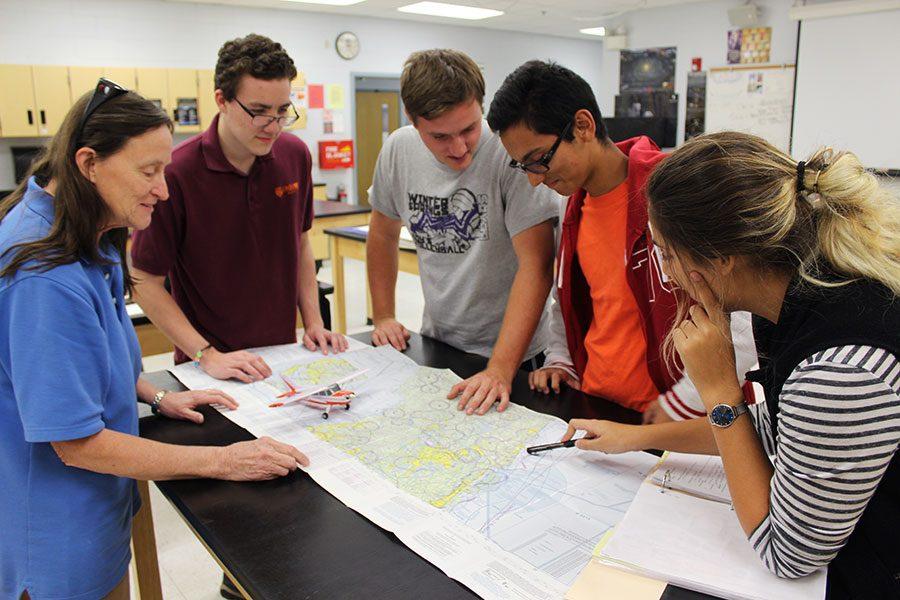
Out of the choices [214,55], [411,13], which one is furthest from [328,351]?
[411,13]

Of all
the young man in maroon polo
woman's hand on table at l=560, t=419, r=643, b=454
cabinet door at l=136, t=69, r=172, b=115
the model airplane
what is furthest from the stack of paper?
cabinet door at l=136, t=69, r=172, b=115

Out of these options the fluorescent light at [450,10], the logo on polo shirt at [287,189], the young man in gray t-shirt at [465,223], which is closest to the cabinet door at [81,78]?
the fluorescent light at [450,10]

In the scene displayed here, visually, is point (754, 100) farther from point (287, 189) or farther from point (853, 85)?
point (287, 189)

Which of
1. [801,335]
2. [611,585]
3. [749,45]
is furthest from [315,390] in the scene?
[749,45]

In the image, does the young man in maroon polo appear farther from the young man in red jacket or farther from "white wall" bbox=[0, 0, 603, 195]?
"white wall" bbox=[0, 0, 603, 195]

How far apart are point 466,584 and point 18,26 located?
22.3ft

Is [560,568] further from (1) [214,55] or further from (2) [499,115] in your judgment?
(1) [214,55]

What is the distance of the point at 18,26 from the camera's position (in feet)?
19.2

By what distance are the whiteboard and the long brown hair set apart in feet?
19.7

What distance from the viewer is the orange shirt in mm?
1440

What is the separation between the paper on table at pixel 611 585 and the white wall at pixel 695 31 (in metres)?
6.31

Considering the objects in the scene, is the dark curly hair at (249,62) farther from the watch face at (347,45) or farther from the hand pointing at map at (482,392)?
the watch face at (347,45)

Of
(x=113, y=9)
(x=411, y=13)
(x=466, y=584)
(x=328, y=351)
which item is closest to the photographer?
(x=466, y=584)

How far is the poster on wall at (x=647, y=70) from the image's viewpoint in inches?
272
